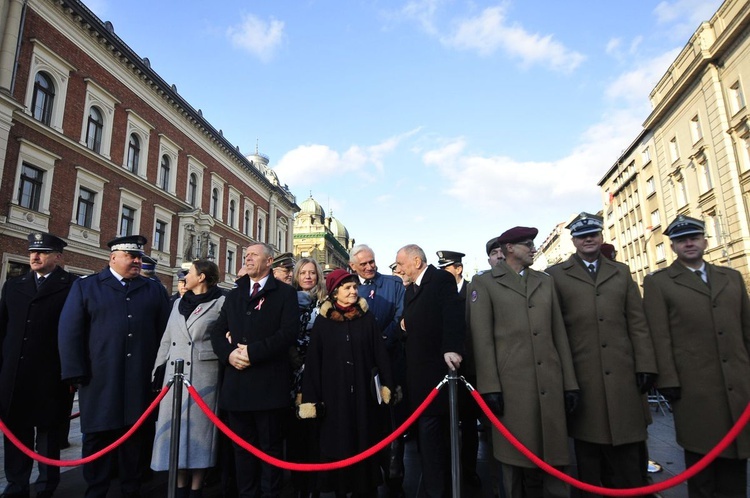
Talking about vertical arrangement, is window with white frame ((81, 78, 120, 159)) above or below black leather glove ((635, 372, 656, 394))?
above

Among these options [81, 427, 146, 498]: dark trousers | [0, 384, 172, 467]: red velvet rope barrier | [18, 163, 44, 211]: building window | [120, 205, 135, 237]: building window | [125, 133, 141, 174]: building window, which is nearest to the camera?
[0, 384, 172, 467]: red velvet rope barrier

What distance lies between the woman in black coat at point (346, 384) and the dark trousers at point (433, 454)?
38 cm

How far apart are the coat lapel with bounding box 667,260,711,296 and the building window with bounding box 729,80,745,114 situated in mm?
23359

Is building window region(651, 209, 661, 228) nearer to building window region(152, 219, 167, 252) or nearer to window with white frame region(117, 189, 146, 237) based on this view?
building window region(152, 219, 167, 252)

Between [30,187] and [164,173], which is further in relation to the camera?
[164,173]

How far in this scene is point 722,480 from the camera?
2988 mm

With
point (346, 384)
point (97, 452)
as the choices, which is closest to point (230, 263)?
point (97, 452)

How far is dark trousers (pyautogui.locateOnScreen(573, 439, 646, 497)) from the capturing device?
309 cm

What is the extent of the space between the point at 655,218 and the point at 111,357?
38.8 metres

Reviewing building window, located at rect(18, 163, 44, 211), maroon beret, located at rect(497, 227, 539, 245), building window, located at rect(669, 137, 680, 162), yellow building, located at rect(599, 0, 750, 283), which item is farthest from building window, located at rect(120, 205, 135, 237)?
building window, located at rect(669, 137, 680, 162)

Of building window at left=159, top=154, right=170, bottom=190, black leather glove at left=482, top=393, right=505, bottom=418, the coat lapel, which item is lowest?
black leather glove at left=482, top=393, right=505, bottom=418

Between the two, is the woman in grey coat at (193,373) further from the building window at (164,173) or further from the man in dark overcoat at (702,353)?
the building window at (164,173)

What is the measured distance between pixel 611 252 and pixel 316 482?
4.39 m

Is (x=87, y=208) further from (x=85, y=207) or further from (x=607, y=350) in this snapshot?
(x=607, y=350)
